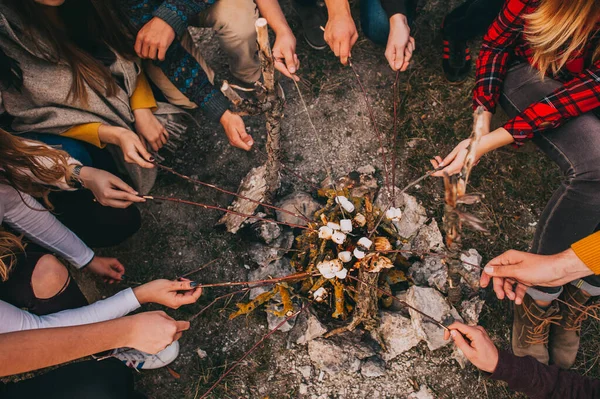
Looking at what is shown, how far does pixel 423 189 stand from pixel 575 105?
81 centimetres

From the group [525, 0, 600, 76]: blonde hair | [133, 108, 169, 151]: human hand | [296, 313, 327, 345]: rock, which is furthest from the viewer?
[133, 108, 169, 151]: human hand

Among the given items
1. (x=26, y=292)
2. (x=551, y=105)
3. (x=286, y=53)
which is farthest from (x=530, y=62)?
(x=26, y=292)

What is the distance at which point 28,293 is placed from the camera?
168 centimetres

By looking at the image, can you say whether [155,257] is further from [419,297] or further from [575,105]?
[575,105]

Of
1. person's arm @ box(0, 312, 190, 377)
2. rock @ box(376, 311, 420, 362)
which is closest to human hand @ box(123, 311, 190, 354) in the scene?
person's arm @ box(0, 312, 190, 377)

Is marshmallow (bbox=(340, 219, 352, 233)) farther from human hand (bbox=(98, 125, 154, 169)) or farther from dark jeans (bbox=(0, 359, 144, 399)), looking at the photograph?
dark jeans (bbox=(0, 359, 144, 399))

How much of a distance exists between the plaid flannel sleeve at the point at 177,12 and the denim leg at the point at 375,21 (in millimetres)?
931

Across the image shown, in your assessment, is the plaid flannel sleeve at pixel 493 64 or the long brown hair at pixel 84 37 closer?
the long brown hair at pixel 84 37

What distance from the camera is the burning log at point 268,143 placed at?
1325mm

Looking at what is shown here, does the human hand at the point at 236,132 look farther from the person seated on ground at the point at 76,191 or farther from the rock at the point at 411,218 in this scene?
the rock at the point at 411,218

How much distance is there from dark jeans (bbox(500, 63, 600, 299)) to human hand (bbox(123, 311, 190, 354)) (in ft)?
5.07

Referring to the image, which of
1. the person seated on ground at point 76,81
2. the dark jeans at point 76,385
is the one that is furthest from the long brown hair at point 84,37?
the dark jeans at point 76,385

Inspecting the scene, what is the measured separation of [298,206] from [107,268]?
990 millimetres

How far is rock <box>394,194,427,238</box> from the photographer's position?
6.79 ft
